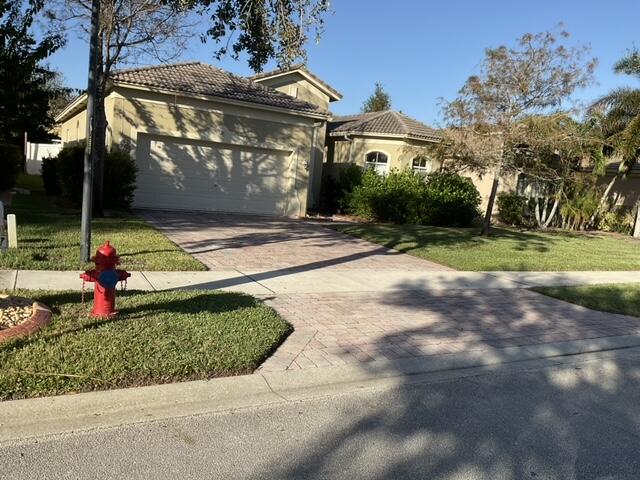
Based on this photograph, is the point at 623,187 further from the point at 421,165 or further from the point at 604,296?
the point at 604,296

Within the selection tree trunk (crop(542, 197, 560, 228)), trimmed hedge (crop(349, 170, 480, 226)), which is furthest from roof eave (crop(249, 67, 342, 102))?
tree trunk (crop(542, 197, 560, 228))

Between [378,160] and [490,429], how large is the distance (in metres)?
21.0

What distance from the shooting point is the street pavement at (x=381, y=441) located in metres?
3.38

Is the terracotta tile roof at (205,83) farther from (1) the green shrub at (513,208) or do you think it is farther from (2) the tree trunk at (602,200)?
(2) the tree trunk at (602,200)

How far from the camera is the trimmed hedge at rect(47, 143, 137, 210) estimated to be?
50.7 ft

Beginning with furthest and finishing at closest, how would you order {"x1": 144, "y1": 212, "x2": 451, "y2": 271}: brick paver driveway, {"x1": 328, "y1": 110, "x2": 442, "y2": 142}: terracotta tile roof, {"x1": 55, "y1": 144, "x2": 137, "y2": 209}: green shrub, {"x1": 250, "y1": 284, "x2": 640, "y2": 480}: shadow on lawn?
{"x1": 328, "y1": 110, "x2": 442, "y2": 142}: terracotta tile roof → {"x1": 55, "y1": 144, "x2": 137, "y2": 209}: green shrub → {"x1": 144, "y1": 212, "x2": 451, "y2": 271}: brick paver driveway → {"x1": 250, "y1": 284, "x2": 640, "y2": 480}: shadow on lawn

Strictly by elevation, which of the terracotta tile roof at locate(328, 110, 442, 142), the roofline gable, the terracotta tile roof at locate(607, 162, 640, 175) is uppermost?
the terracotta tile roof at locate(328, 110, 442, 142)

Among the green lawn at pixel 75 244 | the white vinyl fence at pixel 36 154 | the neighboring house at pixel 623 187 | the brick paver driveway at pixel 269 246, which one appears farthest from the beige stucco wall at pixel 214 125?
the white vinyl fence at pixel 36 154

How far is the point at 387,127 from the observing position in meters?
24.6

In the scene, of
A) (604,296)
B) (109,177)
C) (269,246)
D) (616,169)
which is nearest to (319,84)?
(109,177)

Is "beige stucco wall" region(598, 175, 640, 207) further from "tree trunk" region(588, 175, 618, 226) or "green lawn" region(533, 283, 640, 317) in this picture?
"green lawn" region(533, 283, 640, 317)

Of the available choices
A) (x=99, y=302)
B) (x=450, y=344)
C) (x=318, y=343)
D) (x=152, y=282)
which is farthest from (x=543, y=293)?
(x=99, y=302)

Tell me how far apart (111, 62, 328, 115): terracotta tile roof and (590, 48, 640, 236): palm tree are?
1118cm

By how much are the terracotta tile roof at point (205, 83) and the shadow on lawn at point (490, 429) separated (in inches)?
512
